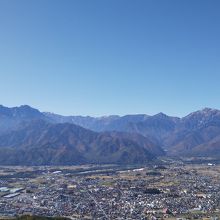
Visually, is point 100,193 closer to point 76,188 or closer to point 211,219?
point 76,188

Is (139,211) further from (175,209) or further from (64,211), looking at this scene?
(64,211)

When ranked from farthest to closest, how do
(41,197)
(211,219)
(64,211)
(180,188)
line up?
(180,188)
(41,197)
(64,211)
(211,219)

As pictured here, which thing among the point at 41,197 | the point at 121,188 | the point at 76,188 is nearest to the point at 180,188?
the point at 121,188

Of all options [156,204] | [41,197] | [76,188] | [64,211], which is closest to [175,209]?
[156,204]

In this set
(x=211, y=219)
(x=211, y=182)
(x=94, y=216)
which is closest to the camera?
(x=211, y=219)

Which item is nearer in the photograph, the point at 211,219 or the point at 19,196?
the point at 211,219

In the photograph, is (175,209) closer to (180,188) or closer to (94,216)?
(94,216)

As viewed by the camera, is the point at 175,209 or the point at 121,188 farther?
the point at 121,188

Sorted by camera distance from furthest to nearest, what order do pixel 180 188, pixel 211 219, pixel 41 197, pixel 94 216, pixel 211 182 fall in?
pixel 211 182
pixel 180 188
pixel 41 197
pixel 94 216
pixel 211 219

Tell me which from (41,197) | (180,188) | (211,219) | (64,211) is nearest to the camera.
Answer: (211,219)
